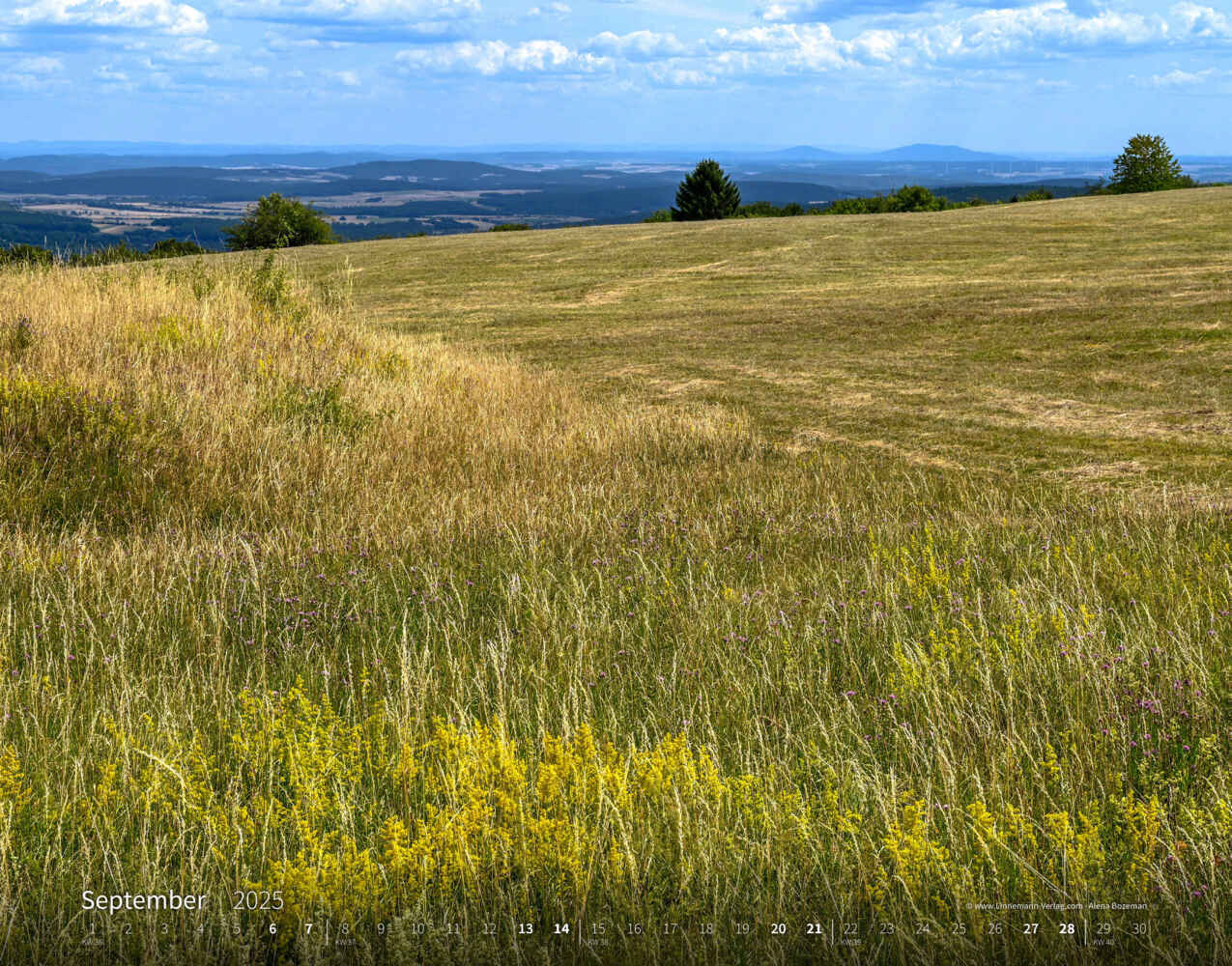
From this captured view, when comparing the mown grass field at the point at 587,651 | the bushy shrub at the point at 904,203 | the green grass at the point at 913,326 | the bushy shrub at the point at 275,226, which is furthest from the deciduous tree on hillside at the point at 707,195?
the mown grass field at the point at 587,651

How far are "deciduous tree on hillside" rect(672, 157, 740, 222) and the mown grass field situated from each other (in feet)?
227

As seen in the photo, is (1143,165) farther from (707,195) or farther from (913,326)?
(913,326)

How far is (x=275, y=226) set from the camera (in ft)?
168

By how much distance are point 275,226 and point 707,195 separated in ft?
129

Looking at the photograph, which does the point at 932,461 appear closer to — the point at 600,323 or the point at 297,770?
the point at 297,770

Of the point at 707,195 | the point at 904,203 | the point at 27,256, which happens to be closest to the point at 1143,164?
the point at 904,203

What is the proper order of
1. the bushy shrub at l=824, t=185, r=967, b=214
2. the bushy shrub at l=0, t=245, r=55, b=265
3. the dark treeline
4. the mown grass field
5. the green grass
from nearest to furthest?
the mown grass field → the green grass → the bushy shrub at l=0, t=245, r=55, b=265 → the dark treeline → the bushy shrub at l=824, t=185, r=967, b=214

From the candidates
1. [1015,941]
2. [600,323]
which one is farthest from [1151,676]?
[600,323]

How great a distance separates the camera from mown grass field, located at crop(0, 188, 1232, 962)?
9.89 feet

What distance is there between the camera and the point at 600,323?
2075 cm

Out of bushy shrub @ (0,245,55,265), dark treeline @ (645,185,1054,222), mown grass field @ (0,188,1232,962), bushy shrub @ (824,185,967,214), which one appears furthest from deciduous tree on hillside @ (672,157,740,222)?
mown grass field @ (0,188,1232,962)

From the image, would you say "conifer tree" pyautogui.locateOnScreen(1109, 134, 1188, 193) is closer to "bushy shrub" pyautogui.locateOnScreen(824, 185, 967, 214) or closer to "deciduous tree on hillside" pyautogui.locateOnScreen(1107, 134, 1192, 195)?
"deciduous tree on hillside" pyautogui.locateOnScreen(1107, 134, 1192, 195)

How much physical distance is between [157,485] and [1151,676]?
7.01 metres

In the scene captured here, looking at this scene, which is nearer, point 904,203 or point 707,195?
point 904,203
